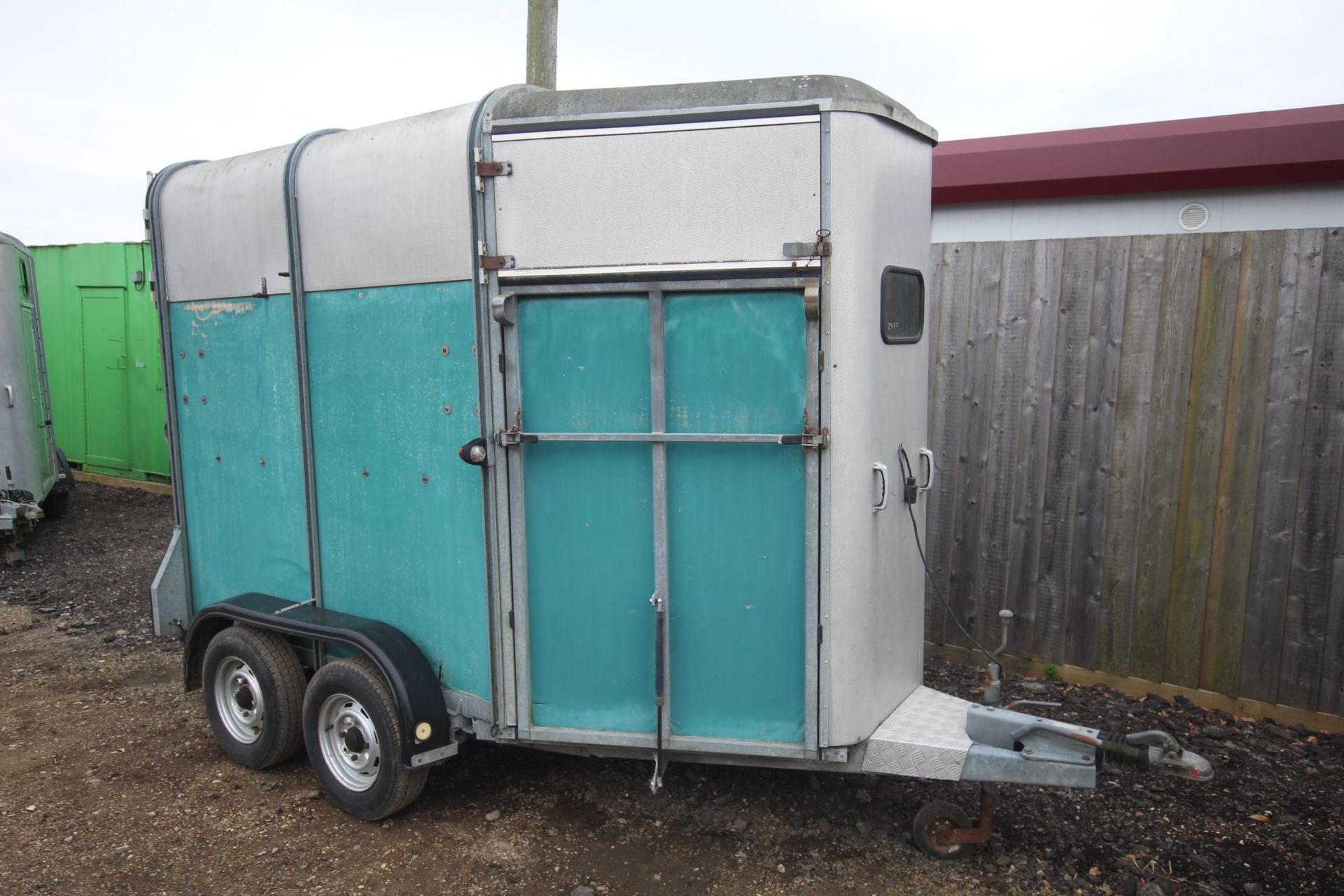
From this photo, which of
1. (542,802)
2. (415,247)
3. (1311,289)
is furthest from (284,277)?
(1311,289)

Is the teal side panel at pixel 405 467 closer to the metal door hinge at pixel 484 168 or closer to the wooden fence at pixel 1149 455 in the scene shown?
the metal door hinge at pixel 484 168

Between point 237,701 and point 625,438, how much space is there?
8.43 feet

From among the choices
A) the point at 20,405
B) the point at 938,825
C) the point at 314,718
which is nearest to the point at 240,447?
the point at 314,718

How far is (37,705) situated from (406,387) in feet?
11.2

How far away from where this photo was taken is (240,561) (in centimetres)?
490

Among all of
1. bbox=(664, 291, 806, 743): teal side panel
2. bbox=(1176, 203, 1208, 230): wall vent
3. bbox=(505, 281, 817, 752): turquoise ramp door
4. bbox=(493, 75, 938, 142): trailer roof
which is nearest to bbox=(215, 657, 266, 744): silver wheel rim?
bbox=(505, 281, 817, 752): turquoise ramp door

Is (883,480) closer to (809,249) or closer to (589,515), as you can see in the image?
(809,249)

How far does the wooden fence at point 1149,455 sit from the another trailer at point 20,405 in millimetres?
8286

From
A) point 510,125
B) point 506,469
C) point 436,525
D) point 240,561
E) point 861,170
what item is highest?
point 510,125

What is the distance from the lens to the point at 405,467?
4.12m

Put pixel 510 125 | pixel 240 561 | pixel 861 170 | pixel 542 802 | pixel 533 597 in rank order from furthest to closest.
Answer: pixel 240 561, pixel 542 802, pixel 533 597, pixel 510 125, pixel 861 170

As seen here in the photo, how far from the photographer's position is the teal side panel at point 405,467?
12.8 feet

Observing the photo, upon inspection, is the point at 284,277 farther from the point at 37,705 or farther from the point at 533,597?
the point at 37,705

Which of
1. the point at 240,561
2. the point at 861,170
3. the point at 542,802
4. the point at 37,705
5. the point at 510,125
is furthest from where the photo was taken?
the point at 37,705
